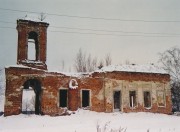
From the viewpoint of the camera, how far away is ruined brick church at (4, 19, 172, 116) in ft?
73.1

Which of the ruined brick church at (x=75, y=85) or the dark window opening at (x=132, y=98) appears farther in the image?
the dark window opening at (x=132, y=98)

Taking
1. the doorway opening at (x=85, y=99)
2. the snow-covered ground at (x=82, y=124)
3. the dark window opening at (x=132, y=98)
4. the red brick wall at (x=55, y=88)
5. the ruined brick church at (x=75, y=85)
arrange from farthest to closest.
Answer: the dark window opening at (x=132, y=98) → the doorway opening at (x=85, y=99) → the ruined brick church at (x=75, y=85) → the red brick wall at (x=55, y=88) → the snow-covered ground at (x=82, y=124)

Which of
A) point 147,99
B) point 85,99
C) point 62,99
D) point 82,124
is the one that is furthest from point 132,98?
point 82,124

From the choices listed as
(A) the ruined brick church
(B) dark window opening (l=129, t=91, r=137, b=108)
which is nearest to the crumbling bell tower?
(A) the ruined brick church

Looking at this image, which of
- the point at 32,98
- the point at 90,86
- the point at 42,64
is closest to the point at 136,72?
the point at 90,86

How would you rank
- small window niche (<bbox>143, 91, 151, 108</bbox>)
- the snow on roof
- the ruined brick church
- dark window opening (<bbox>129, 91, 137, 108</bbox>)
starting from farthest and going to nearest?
1. small window niche (<bbox>143, 91, 151, 108</bbox>)
2. dark window opening (<bbox>129, 91, 137, 108</bbox>)
3. the snow on roof
4. the ruined brick church

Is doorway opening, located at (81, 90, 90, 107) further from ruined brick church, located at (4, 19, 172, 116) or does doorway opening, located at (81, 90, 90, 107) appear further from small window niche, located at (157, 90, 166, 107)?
small window niche, located at (157, 90, 166, 107)

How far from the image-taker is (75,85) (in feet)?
78.2

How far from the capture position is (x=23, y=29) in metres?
23.8

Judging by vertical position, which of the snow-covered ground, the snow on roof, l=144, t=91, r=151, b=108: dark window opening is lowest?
the snow-covered ground

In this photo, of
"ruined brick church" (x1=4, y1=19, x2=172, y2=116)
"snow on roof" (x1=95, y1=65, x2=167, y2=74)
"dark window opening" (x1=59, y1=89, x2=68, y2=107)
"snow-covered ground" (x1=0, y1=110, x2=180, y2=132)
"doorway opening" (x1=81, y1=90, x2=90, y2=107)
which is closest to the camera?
"snow-covered ground" (x1=0, y1=110, x2=180, y2=132)

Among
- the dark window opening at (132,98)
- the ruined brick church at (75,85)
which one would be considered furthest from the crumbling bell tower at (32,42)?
the dark window opening at (132,98)

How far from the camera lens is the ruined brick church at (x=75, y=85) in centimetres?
2228

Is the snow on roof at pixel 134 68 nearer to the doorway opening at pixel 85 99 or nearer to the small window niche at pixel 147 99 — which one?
the small window niche at pixel 147 99
